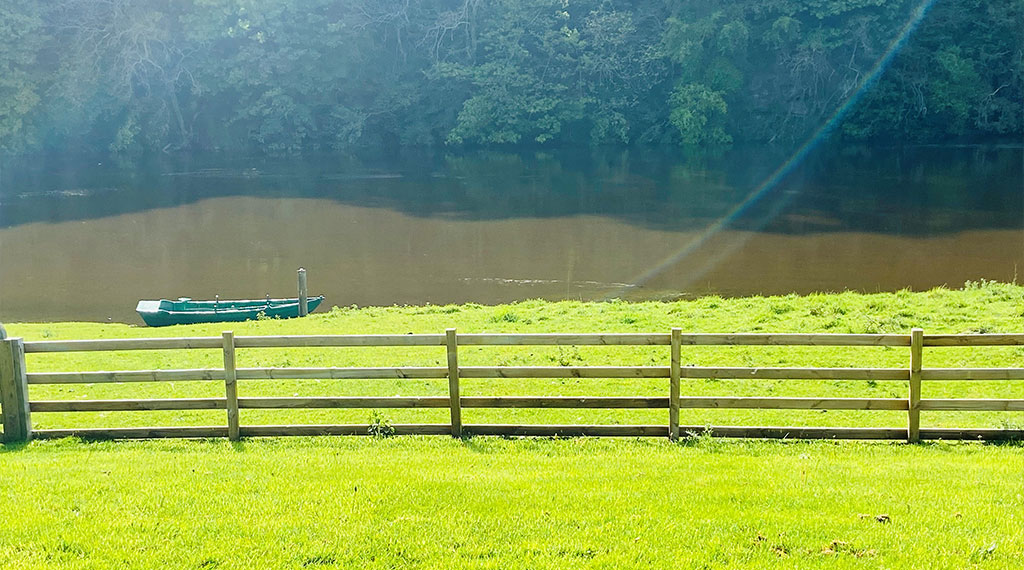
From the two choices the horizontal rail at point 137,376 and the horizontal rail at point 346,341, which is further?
the horizontal rail at point 137,376

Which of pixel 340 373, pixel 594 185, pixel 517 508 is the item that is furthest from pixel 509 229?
pixel 517 508

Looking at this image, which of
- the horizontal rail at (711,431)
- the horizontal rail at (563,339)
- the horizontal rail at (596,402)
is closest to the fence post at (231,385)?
the horizontal rail at (563,339)

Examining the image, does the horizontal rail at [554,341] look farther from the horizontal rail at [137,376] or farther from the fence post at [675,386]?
the horizontal rail at [137,376]

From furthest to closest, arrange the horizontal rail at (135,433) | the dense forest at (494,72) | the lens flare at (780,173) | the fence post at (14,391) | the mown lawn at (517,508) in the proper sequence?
the dense forest at (494,72) → the lens flare at (780,173) → the horizontal rail at (135,433) → the fence post at (14,391) → the mown lawn at (517,508)

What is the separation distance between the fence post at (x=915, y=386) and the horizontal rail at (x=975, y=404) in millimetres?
82

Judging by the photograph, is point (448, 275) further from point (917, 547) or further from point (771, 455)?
point (917, 547)

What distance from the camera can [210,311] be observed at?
74.7 feet

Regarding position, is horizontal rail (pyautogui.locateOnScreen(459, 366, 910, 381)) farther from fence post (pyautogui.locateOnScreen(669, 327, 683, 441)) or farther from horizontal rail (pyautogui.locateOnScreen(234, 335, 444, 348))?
horizontal rail (pyautogui.locateOnScreen(234, 335, 444, 348))

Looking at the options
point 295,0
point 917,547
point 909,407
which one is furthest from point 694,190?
point 917,547

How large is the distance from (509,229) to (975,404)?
28143 millimetres

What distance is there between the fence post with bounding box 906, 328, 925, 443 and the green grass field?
139mm

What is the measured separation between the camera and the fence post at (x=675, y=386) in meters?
8.45

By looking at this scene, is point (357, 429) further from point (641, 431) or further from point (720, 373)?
point (720, 373)

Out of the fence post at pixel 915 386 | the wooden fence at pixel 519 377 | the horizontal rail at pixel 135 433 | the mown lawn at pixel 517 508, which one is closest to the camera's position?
the mown lawn at pixel 517 508
